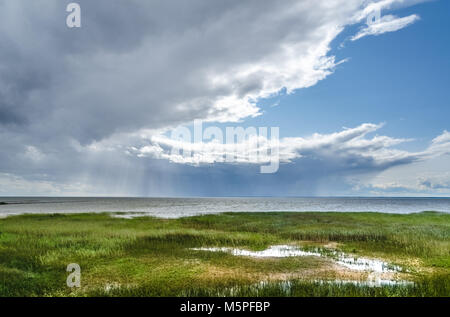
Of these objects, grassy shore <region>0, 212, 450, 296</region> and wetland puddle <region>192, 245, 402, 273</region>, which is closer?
grassy shore <region>0, 212, 450, 296</region>

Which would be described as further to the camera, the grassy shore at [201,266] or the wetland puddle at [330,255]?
the wetland puddle at [330,255]

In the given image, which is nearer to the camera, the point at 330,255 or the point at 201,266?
the point at 201,266

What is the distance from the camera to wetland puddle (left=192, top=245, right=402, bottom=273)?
17.2 meters

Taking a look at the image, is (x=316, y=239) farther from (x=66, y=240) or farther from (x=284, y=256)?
(x=66, y=240)

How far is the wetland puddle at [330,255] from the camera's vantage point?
17188 millimetres

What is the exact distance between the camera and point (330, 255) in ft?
68.7

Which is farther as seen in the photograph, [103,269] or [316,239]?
[316,239]

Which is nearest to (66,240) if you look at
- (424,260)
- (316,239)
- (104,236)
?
(104,236)

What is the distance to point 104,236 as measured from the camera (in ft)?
95.3

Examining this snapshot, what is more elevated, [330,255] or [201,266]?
[201,266]
